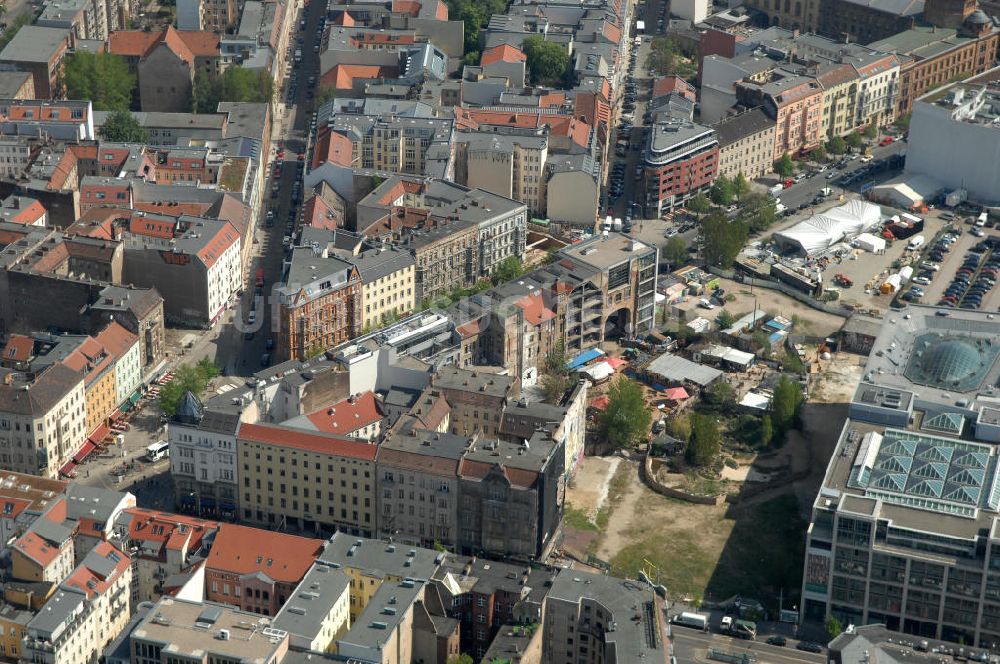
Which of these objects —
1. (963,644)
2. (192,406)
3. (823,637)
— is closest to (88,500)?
(192,406)

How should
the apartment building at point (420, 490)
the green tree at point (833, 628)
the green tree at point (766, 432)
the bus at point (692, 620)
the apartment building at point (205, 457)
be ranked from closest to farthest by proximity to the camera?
1. the green tree at point (833, 628)
2. the bus at point (692, 620)
3. the apartment building at point (420, 490)
4. the apartment building at point (205, 457)
5. the green tree at point (766, 432)

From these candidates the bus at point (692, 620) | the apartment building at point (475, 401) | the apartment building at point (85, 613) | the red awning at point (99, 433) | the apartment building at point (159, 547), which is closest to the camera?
the apartment building at point (85, 613)

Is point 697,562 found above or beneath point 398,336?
beneath

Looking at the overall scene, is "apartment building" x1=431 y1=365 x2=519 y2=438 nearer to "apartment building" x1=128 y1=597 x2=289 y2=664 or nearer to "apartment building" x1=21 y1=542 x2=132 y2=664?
"apartment building" x1=21 y1=542 x2=132 y2=664

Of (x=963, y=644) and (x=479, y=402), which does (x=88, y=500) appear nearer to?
(x=479, y=402)

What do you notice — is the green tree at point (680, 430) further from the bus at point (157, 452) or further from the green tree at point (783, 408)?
the bus at point (157, 452)

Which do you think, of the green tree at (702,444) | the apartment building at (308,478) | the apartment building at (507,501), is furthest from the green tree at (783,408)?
the apartment building at (308,478)

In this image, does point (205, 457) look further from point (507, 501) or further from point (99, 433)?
point (507, 501)

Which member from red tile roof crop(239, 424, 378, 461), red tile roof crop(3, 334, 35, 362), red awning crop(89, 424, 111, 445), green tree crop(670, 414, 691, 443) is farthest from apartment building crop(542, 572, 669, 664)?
red tile roof crop(3, 334, 35, 362)
